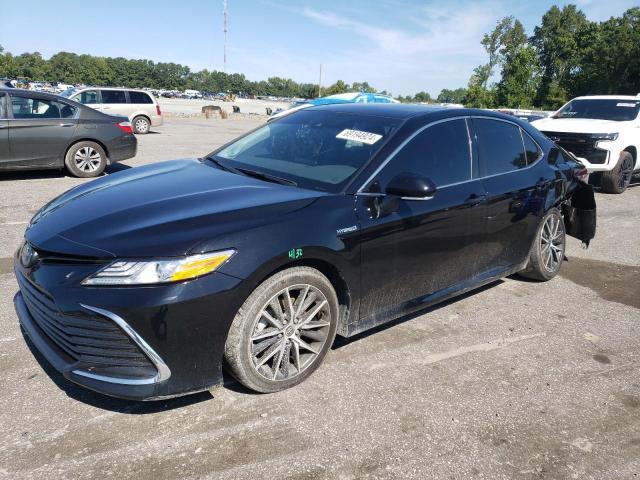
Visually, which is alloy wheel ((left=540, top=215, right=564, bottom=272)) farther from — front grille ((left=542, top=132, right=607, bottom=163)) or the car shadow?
the car shadow

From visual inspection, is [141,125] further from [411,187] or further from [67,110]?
[411,187]

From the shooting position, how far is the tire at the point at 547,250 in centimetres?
463

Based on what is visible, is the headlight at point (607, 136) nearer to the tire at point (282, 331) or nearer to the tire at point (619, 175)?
the tire at point (619, 175)

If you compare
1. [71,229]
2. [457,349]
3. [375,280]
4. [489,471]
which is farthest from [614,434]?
[71,229]

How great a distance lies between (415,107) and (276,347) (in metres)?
2.26

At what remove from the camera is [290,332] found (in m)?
2.82

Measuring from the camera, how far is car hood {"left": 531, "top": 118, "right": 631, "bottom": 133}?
9461 mm

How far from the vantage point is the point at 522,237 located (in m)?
4.34

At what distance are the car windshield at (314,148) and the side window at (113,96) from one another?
1536 cm

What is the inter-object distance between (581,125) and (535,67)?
46.3m

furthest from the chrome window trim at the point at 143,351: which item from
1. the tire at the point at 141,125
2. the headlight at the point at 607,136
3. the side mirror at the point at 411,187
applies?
the tire at the point at 141,125

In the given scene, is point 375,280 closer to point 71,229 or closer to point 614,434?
point 614,434

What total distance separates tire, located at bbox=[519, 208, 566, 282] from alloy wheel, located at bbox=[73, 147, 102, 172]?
7515mm

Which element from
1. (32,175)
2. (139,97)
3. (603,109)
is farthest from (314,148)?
(139,97)
